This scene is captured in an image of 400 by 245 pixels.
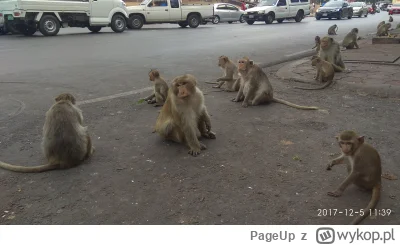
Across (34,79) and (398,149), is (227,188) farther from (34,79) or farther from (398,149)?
(34,79)

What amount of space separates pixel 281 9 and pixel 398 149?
2541 centimetres

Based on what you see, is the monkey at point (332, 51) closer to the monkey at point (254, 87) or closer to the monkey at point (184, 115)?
the monkey at point (254, 87)

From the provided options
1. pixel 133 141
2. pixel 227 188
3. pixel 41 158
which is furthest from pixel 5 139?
pixel 227 188

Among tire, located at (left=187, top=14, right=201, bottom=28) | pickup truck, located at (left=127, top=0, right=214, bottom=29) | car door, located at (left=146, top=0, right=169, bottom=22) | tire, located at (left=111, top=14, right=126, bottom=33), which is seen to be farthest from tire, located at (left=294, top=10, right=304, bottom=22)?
tire, located at (left=111, top=14, right=126, bottom=33)

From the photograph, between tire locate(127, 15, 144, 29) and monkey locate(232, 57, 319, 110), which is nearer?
monkey locate(232, 57, 319, 110)

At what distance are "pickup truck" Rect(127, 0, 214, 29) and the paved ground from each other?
16.2m

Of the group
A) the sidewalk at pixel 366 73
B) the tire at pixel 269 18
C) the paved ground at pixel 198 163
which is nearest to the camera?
the paved ground at pixel 198 163

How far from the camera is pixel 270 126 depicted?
17.0 feet

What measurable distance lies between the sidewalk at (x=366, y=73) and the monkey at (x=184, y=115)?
379 cm

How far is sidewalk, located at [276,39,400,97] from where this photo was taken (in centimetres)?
674

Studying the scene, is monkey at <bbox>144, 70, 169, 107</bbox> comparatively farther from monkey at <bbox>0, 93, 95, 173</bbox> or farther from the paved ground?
monkey at <bbox>0, 93, 95, 173</bbox>

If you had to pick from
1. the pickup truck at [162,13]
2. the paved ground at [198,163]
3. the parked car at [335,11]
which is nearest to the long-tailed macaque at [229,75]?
the paved ground at [198,163]

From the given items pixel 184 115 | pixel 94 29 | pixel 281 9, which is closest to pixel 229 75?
pixel 184 115

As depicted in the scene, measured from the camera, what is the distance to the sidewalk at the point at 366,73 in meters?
6.74
